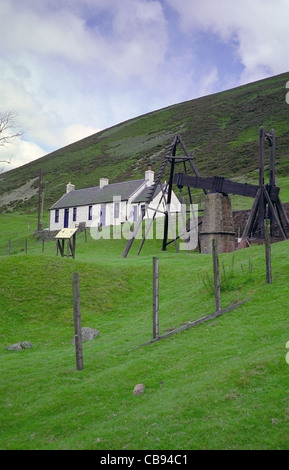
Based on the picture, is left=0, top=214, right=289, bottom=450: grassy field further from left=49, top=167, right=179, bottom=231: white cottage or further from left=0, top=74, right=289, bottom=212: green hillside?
left=0, top=74, right=289, bottom=212: green hillside

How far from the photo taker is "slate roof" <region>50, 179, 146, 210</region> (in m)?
68.9

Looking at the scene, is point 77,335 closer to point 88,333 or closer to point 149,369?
point 149,369

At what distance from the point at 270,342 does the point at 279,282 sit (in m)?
5.62

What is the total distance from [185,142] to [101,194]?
6331 centimetres

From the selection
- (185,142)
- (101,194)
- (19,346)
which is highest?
(185,142)

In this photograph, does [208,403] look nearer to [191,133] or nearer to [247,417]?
[247,417]

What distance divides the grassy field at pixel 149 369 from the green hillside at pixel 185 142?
5688 centimetres

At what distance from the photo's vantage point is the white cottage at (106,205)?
218 feet

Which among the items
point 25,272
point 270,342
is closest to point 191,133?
point 25,272

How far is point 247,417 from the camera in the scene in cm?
898

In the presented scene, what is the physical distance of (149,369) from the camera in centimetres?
1263

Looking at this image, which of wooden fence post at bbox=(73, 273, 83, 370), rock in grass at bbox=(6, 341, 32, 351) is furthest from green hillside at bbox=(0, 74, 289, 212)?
wooden fence post at bbox=(73, 273, 83, 370)

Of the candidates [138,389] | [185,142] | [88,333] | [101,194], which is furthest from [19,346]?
[185,142]

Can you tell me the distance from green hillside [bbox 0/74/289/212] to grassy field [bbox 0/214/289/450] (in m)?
56.9
